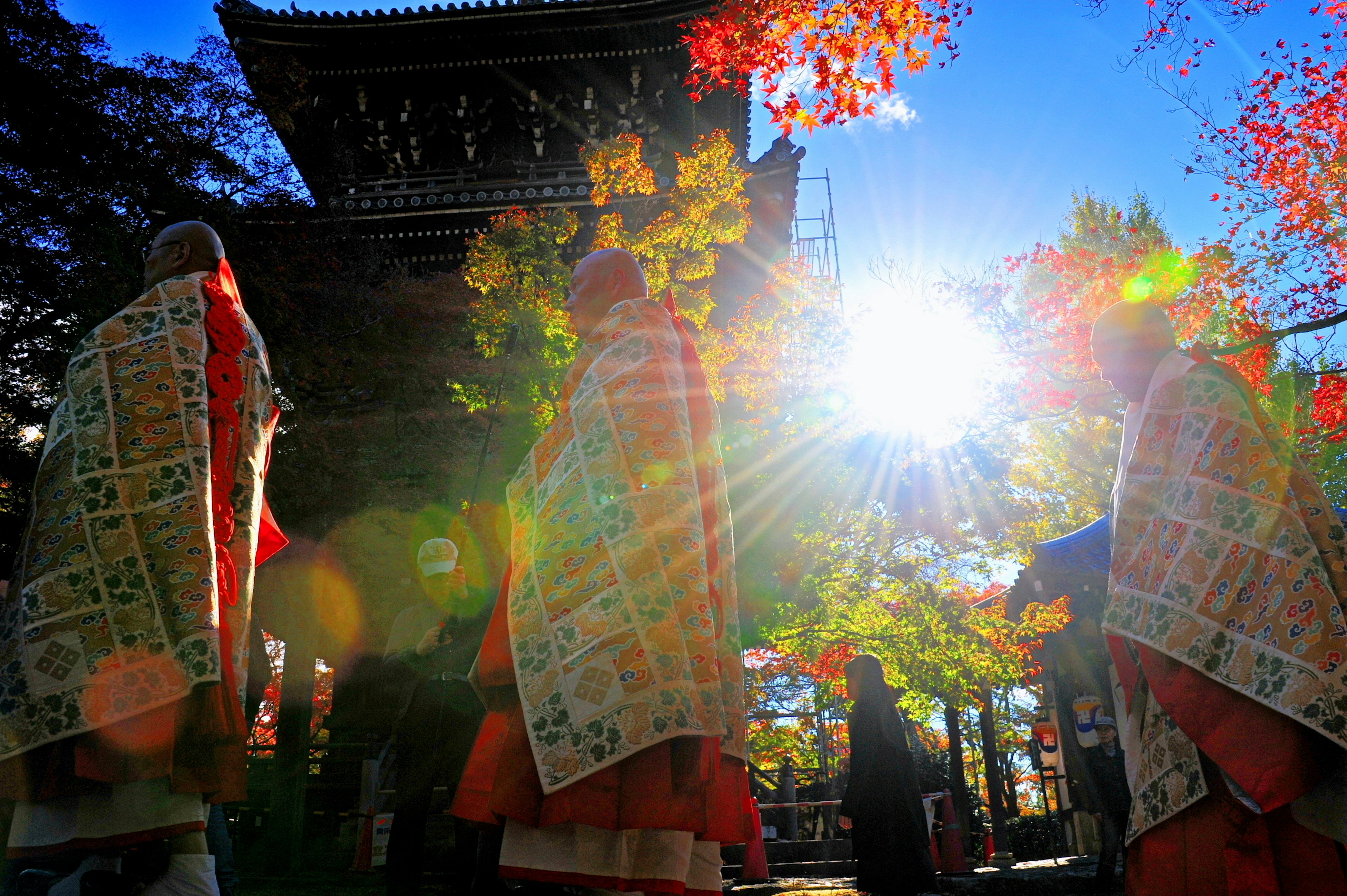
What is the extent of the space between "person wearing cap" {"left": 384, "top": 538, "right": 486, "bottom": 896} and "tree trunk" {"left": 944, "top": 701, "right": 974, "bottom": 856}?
842 cm

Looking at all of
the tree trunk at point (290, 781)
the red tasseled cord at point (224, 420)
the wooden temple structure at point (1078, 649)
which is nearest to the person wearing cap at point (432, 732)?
the red tasseled cord at point (224, 420)

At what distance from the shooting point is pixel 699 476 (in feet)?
7.49

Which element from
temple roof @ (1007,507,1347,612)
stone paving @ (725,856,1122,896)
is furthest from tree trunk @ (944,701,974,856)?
temple roof @ (1007,507,1347,612)

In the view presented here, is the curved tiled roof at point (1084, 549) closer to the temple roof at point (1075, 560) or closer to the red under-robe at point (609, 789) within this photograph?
the temple roof at point (1075, 560)

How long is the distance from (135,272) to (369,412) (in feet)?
9.94

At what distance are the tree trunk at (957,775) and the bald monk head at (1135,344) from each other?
351 inches

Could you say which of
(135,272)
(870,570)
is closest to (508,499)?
(135,272)

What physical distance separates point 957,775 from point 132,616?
1191 cm

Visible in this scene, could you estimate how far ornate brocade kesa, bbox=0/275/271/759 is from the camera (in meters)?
1.81

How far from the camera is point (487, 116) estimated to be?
15.2 m

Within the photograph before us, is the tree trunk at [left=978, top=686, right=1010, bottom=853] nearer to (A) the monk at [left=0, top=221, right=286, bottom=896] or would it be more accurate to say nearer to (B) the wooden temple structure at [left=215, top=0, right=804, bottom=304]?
(B) the wooden temple structure at [left=215, top=0, right=804, bottom=304]

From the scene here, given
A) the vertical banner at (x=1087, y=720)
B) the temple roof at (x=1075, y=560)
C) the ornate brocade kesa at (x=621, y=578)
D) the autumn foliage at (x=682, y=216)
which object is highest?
the autumn foliage at (x=682, y=216)

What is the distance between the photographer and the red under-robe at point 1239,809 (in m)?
2.10

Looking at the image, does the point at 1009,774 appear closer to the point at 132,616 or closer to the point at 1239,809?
the point at 1239,809
